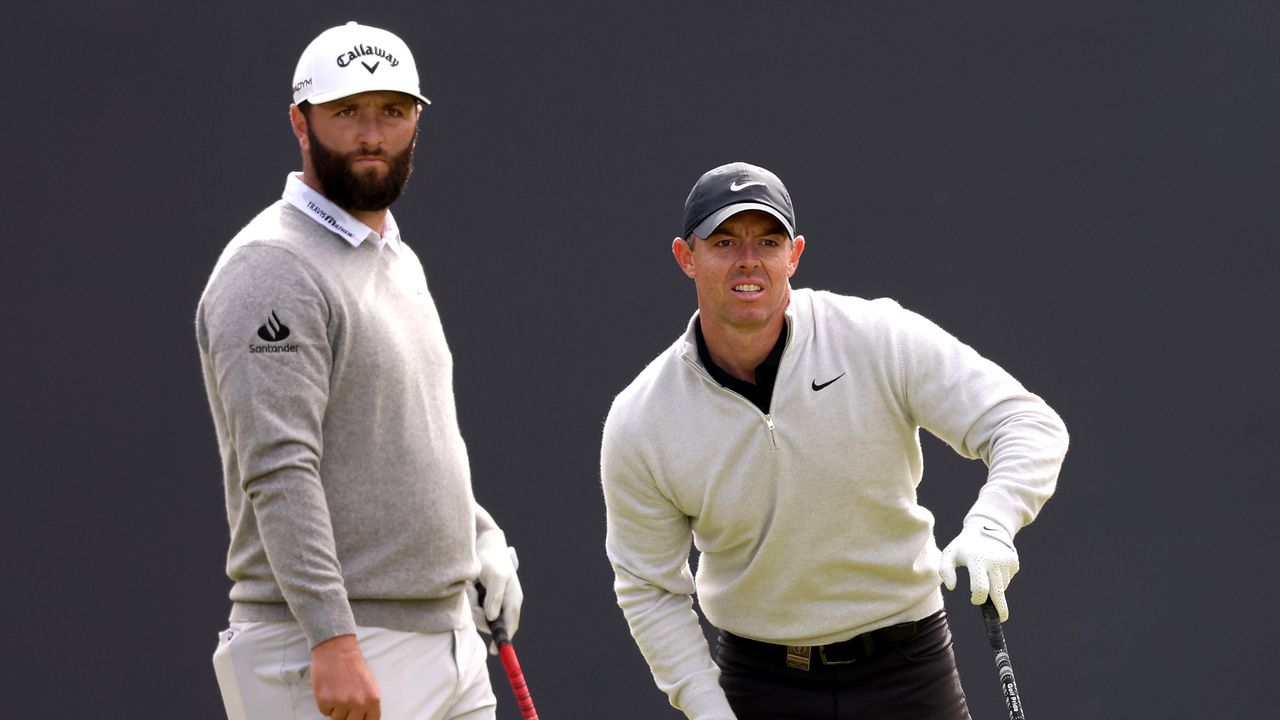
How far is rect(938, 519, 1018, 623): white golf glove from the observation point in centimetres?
258

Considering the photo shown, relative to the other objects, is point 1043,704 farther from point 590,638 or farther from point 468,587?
point 468,587

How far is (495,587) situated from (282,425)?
590 mm

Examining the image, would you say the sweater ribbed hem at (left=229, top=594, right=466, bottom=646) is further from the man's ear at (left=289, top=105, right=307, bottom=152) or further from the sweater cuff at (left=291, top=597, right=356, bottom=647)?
the man's ear at (left=289, top=105, right=307, bottom=152)

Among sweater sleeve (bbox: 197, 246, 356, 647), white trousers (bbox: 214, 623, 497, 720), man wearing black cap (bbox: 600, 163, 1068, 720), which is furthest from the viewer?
man wearing black cap (bbox: 600, 163, 1068, 720)

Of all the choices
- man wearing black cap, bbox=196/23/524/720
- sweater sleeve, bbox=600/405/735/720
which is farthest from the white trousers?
sweater sleeve, bbox=600/405/735/720

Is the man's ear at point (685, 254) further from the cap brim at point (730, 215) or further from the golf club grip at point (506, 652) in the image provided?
the golf club grip at point (506, 652)

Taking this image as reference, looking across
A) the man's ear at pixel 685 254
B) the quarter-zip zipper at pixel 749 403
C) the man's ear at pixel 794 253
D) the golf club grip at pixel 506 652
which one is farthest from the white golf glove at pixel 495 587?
the man's ear at pixel 794 253

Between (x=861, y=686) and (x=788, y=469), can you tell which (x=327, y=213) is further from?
(x=861, y=686)

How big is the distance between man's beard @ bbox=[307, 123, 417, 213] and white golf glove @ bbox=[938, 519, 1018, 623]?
38.3 inches

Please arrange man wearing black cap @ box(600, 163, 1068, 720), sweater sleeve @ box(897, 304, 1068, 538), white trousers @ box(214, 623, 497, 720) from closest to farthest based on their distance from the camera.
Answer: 1. white trousers @ box(214, 623, 497, 720)
2. sweater sleeve @ box(897, 304, 1068, 538)
3. man wearing black cap @ box(600, 163, 1068, 720)

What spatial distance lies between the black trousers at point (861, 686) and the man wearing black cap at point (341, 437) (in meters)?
0.52

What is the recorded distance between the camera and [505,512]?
13.0ft

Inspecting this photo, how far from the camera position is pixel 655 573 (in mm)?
2998

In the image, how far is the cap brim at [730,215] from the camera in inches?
112
